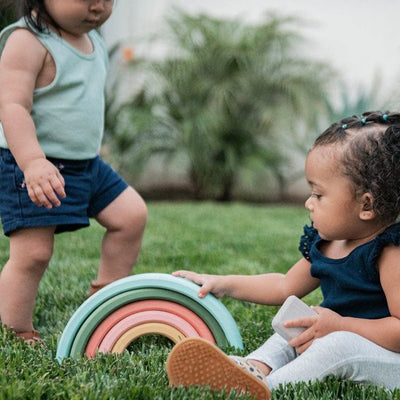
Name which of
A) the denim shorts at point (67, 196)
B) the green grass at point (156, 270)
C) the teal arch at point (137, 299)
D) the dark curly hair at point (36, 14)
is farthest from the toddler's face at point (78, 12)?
the green grass at point (156, 270)

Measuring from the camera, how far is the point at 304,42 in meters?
8.12

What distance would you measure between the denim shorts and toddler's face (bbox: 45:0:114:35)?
46 cm

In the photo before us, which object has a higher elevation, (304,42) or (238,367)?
(304,42)

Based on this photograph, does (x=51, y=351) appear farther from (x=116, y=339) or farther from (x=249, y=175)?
(x=249, y=175)

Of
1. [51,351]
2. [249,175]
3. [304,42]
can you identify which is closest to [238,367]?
[51,351]

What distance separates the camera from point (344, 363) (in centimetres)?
171

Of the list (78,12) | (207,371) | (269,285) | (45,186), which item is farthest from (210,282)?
(78,12)

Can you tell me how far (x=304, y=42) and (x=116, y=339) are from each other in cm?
672

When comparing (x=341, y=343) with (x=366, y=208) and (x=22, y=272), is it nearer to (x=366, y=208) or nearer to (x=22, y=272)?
(x=366, y=208)

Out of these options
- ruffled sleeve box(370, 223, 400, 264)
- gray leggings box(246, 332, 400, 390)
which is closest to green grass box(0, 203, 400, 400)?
gray leggings box(246, 332, 400, 390)

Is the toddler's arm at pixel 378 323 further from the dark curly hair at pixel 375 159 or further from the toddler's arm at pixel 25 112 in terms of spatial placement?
the toddler's arm at pixel 25 112

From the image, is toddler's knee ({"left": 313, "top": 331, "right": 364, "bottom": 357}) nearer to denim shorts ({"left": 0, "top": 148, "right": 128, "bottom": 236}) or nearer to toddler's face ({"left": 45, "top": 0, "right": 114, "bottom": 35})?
denim shorts ({"left": 0, "top": 148, "right": 128, "bottom": 236})

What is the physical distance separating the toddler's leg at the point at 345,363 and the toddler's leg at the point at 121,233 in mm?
937

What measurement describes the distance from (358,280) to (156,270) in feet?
5.45
